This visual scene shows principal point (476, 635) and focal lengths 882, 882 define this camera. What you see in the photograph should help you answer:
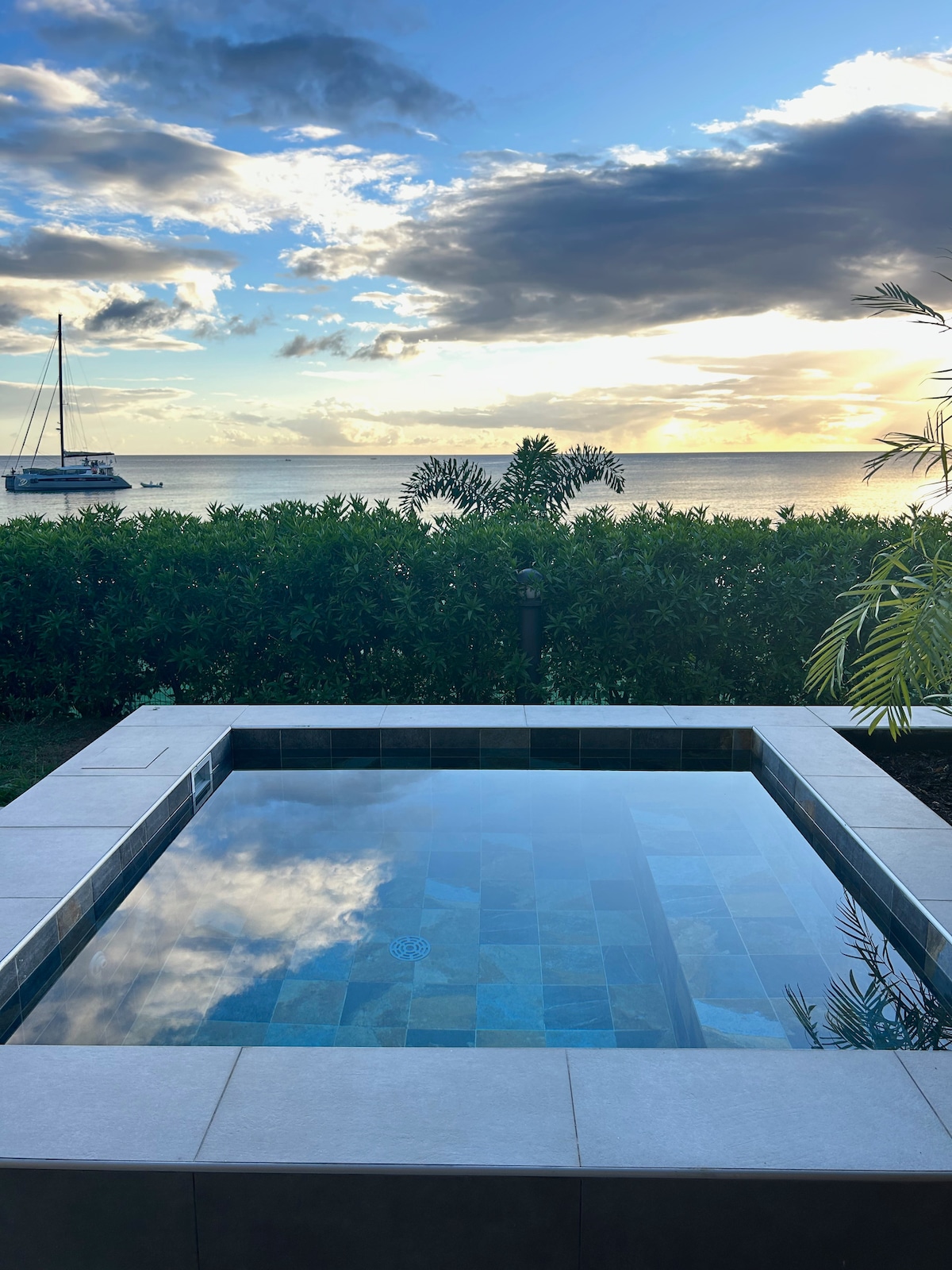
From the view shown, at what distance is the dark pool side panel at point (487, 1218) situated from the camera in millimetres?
1941

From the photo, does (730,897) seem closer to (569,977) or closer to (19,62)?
(569,977)

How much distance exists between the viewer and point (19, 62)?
10.0 meters

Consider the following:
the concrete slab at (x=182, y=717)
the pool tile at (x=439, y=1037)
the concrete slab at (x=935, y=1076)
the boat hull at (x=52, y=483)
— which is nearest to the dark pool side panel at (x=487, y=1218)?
the concrete slab at (x=935, y=1076)

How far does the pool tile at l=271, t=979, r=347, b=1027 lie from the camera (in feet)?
9.88

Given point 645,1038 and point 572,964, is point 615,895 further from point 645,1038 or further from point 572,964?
point 645,1038

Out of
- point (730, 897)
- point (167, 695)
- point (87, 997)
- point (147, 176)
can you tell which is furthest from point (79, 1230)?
point (147, 176)

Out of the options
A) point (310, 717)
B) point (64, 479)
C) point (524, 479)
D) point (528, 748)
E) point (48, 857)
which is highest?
Answer: point (64, 479)

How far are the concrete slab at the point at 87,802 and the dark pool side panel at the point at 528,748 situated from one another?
0.98 meters

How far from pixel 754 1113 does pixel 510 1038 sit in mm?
967

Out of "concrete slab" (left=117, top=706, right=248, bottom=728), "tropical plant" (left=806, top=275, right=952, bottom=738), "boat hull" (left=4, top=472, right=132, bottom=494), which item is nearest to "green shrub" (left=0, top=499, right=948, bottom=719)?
"concrete slab" (left=117, top=706, right=248, bottom=728)

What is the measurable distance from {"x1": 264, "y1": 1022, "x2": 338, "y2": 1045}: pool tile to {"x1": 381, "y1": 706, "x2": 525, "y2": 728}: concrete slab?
96.7 inches

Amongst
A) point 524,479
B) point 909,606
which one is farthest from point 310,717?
point 524,479

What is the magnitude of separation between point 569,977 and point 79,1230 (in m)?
1.79

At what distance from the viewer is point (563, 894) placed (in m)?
3.92
